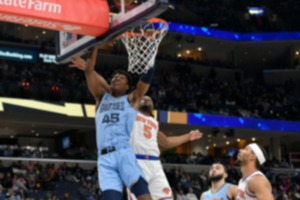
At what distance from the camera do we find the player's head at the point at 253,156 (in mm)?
5711

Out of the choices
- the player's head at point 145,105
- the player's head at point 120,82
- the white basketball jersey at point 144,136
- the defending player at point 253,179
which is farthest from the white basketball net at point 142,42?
the defending player at point 253,179

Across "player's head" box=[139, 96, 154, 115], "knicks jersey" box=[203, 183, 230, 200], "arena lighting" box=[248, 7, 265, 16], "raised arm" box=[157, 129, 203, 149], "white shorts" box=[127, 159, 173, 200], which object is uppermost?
"player's head" box=[139, 96, 154, 115]

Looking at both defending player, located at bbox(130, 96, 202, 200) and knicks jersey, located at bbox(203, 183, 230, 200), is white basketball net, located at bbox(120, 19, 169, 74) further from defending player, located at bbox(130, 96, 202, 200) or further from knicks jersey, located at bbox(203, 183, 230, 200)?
knicks jersey, located at bbox(203, 183, 230, 200)

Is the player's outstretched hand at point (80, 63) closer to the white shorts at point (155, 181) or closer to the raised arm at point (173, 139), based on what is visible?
Result: the white shorts at point (155, 181)

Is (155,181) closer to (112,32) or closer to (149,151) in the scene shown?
(149,151)

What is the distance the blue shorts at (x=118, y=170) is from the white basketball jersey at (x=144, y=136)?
54.2 inches

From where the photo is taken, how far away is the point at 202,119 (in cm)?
2548

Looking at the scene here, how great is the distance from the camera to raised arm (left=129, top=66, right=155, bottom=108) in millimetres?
5276

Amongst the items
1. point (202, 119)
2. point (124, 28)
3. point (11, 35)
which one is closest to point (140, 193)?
point (124, 28)

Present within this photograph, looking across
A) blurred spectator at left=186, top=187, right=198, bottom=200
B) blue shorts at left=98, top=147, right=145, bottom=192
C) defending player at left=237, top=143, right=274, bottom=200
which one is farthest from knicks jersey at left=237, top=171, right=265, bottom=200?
blurred spectator at left=186, top=187, right=198, bottom=200

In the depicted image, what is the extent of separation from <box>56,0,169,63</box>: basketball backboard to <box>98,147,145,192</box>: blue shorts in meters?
1.28

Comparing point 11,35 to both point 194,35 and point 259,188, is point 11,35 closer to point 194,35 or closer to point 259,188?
point 194,35

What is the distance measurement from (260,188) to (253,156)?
0.54 meters

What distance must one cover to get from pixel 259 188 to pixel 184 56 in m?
28.8
